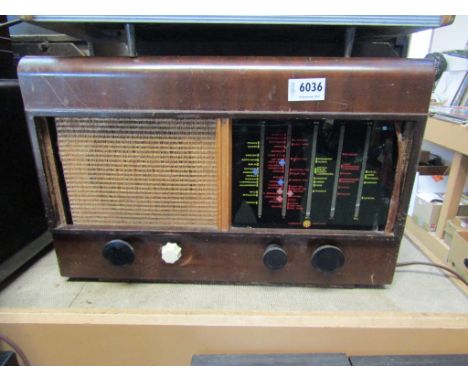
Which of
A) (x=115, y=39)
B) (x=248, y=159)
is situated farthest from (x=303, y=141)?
(x=115, y=39)

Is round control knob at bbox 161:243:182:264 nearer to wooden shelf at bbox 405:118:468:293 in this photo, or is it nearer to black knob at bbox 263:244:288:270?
black knob at bbox 263:244:288:270

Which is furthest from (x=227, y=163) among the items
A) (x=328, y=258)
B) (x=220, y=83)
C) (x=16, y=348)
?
(x=16, y=348)

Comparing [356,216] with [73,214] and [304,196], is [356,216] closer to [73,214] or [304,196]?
[304,196]

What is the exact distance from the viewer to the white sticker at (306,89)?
0.49 m

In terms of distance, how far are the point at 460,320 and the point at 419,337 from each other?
74mm

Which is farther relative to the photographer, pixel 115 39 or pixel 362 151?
pixel 115 39

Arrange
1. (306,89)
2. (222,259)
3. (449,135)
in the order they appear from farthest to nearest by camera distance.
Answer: (449,135)
(222,259)
(306,89)

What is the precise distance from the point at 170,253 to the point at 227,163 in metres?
0.19

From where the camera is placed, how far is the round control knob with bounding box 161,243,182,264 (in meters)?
0.57

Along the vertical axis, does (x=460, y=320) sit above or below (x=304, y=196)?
below

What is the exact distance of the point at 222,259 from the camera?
60cm

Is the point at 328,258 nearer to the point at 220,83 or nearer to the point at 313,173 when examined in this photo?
the point at 313,173

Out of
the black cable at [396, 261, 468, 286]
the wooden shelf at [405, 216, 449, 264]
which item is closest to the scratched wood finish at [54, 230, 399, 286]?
the black cable at [396, 261, 468, 286]
